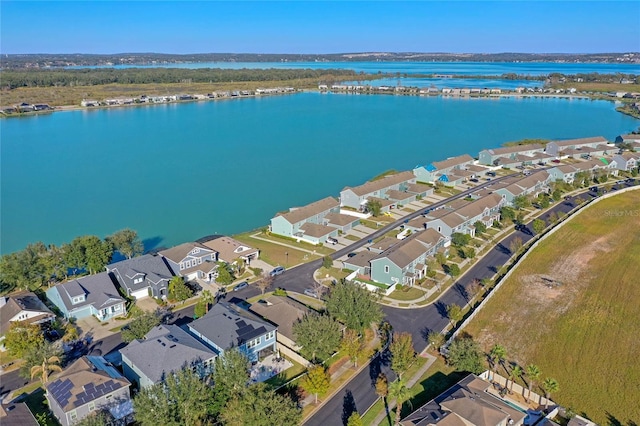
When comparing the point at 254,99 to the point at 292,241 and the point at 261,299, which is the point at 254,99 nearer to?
the point at 292,241

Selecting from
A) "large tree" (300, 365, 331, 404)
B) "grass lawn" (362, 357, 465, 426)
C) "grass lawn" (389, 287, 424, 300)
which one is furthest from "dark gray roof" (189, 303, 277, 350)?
"grass lawn" (389, 287, 424, 300)

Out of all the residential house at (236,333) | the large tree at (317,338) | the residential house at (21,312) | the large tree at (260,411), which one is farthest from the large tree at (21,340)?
the large tree at (317,338)

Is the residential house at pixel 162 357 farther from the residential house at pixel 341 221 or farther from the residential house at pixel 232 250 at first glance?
the residential house at pixel 341 221

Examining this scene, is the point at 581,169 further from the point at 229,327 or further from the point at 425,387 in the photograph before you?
the point at 229,327

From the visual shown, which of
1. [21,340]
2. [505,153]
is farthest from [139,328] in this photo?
[505,153]

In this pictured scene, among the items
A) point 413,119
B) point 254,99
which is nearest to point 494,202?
point 413,119

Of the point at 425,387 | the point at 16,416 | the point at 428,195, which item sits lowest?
the point at 425,387
